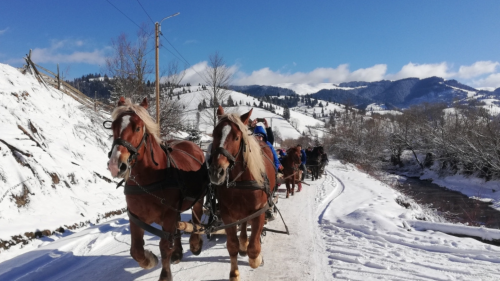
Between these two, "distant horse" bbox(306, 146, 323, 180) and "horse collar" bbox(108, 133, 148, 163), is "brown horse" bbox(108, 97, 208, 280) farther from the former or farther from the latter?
"distant horse" bbox(306, 146, 323, 180)

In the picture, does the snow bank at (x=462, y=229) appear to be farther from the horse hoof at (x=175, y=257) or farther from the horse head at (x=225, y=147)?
the horse hoof at (x=175, y=257)

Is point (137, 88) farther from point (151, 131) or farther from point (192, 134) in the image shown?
point (151, 131)

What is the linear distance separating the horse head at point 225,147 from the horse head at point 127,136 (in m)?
0.85

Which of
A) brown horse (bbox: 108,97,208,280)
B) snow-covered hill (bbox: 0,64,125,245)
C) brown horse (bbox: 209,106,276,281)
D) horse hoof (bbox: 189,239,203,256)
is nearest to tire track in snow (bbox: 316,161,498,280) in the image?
brown horse (bbox: 209,106,276,281)

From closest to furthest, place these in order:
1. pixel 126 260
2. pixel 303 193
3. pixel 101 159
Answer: pixel 126 260, pixel 101 159, pixel 303 193

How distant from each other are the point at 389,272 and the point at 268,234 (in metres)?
2.60

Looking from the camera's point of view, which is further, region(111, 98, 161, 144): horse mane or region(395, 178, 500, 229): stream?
region(395, 178, 500, 229): stream

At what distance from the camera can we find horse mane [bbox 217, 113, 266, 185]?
381 centimetres

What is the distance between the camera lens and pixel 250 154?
4094mm

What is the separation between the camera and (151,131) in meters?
3.73

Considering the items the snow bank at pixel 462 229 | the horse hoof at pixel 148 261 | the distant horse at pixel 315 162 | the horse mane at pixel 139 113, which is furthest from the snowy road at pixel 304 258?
the distant horse at pixel 315 162

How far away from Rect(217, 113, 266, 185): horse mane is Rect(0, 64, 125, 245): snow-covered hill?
16.3ft

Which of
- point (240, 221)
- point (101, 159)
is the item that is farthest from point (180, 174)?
point (101, 159)

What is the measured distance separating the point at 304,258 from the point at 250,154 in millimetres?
2341
